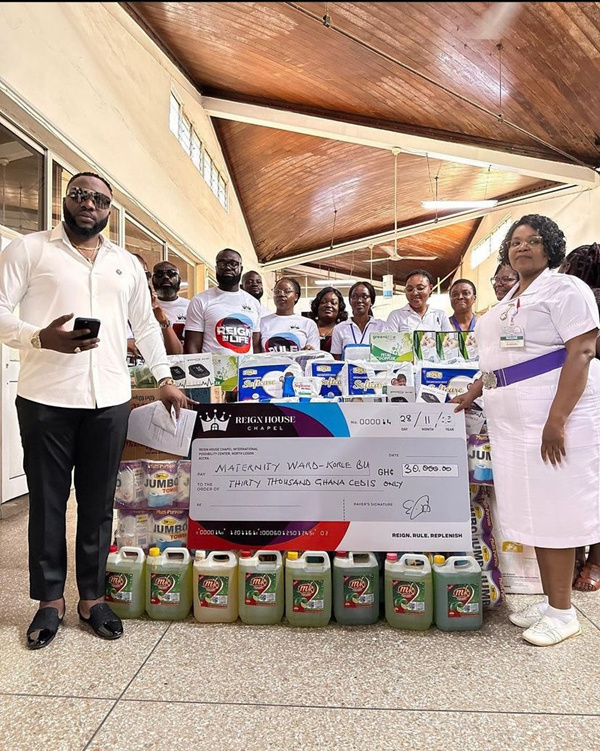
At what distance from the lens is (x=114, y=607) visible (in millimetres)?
1998

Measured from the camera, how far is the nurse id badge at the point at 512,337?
5.88 feet

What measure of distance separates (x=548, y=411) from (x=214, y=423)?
1.22m

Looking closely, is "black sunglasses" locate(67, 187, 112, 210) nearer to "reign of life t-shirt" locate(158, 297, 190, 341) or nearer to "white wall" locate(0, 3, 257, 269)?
"white wall" locate(0, 3, 257, 269)

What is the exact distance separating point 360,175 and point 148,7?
10122 mm

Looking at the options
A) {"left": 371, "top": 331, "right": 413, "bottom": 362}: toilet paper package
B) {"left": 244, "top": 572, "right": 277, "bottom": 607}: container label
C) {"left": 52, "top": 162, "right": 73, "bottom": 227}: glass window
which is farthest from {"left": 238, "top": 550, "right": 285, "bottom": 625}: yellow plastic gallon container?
{"left": 52, "top": 162, "right": 73, "bottom": 227}: glass window

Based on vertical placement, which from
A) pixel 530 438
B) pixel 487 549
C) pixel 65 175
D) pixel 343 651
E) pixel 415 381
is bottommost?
pixel 343 651

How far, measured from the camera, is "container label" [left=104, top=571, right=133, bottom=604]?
1981mm

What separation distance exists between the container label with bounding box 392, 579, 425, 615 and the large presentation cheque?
0.13 metres

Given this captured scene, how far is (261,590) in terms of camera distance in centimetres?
195

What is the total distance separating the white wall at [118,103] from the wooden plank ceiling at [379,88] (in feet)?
0.70

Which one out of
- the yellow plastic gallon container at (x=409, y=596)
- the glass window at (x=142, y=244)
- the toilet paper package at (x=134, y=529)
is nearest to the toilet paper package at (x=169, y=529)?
the toilet paper package at (x=134, y=529)

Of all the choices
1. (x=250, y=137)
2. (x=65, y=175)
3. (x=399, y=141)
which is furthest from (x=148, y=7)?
(x=250, y=137)

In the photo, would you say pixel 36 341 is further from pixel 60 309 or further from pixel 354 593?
pixel 354 593

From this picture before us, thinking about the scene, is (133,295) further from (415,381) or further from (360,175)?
(360,175)
